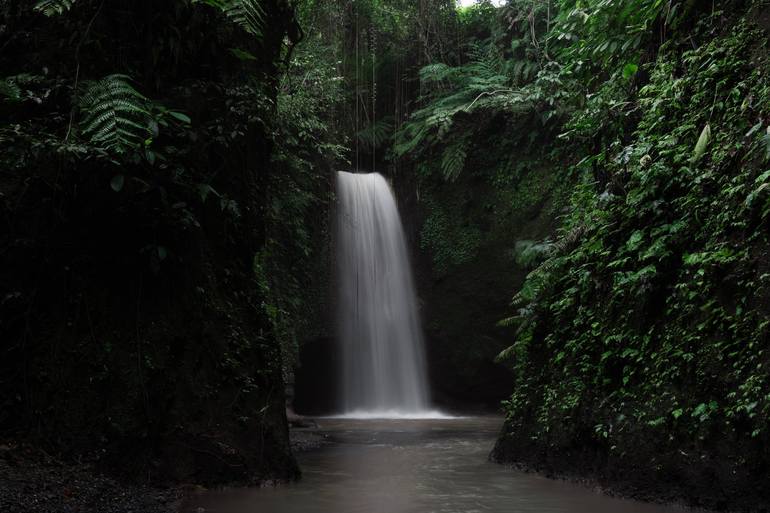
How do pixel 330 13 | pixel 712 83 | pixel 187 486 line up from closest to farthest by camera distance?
1. pixel 187 486
2. pixel 712 83
3. pixel 330 13

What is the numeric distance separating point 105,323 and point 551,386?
4155mm

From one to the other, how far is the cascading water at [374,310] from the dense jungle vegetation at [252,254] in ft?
29.8

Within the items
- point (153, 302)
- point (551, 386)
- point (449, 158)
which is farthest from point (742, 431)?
point (449, 158)

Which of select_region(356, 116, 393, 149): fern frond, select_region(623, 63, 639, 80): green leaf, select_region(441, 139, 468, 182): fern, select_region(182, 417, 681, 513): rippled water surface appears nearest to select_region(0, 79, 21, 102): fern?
select_region(182, 417, 681, 513): rippled water surface

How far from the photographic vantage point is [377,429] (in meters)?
12.1

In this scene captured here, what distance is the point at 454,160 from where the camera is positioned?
15.3 metres

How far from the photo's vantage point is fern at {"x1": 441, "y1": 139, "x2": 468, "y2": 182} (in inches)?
600

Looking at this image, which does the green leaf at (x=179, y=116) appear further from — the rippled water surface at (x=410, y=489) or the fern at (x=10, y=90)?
the rippled water surface at (x=410, y=489)

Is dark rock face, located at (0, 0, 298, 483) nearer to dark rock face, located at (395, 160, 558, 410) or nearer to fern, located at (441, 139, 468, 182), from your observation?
fern, located at (441, 139, 468, 182)

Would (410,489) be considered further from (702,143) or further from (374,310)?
(374,310)

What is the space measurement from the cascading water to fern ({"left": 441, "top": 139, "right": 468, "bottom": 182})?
2.58 meters

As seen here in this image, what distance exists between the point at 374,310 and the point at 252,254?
34.7ft

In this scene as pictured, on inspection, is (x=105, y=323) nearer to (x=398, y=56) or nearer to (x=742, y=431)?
(x=742, y=431)

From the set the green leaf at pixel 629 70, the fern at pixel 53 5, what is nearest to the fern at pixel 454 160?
the green leaf at pixel 629 70
